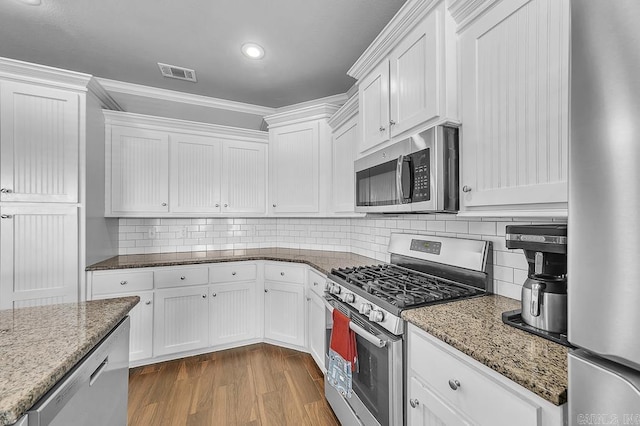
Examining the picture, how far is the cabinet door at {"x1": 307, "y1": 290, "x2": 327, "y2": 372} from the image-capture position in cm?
227

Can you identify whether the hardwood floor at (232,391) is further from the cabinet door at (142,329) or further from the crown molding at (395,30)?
the crown molding at (395,30)

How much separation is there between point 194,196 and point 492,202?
2822mm

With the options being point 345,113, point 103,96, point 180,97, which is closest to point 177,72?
point 180,97

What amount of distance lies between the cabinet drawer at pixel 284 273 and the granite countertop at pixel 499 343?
62.2 inches

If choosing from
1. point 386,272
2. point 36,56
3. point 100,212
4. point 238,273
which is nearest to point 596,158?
point 386,272

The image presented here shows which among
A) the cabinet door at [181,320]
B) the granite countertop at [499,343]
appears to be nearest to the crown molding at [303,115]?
the cabinet door at [181,320]

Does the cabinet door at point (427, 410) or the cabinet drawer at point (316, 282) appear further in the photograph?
the cabinet drawer at point (316, 282)

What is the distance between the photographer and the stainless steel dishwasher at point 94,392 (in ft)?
2.42

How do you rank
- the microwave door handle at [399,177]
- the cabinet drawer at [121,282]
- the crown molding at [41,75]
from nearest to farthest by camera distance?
the microwave door handle at [399,177] < the crown molding at [41,75] < the cabinet drawer at [121,282]

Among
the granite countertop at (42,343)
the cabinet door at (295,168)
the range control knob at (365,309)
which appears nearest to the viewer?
the granite countertop at (42,343)

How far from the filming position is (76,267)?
7.40 feet

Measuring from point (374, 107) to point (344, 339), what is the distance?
1.49m

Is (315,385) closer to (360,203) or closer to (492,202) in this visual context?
(360,203)

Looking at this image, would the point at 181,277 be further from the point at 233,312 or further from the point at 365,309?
the point at 365,309
